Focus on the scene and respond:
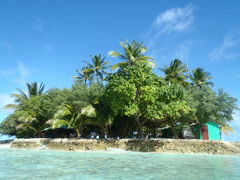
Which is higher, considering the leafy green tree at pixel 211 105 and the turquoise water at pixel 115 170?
the leafy green tree at pixel 211 105

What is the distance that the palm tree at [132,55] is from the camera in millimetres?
23047

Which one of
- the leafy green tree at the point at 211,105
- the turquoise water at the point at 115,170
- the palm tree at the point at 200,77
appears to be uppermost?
the palm tree at the point at 200,77

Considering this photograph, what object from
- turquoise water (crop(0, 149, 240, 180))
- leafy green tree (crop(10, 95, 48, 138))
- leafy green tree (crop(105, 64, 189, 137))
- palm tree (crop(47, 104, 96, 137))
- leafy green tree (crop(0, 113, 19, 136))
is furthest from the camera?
leafy green tree (crop(0, 113, 19, 136))

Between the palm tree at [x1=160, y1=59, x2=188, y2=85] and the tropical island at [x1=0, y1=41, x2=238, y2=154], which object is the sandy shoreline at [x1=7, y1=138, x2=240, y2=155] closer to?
the tropical island at [x1=0, y1=41, x2=238, y2=154]

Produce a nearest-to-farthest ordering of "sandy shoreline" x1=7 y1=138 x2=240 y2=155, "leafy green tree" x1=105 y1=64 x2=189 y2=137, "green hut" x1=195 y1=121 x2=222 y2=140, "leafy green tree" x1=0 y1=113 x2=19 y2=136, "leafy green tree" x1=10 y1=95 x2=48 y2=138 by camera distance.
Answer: "sandy shoreline" x1=7 y1=138 x2=240 y2=155, "leafy green tree" x1=105 y1=64 x2=189 y2=137, "green hut" x1=195 y1=121 x2=222 y2=140, "leafy green tree" x1=10 y1=95 x2=48 y2=138, "leafy green tree" x1=0 y1=113 x2=19 y2=136

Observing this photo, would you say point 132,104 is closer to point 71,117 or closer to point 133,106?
point 133,106

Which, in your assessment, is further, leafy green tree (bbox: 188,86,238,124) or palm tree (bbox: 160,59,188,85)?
palm tree (bbox: 160,59,188,85)

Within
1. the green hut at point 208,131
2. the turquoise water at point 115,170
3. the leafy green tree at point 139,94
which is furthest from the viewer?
the green hut at point 208,131

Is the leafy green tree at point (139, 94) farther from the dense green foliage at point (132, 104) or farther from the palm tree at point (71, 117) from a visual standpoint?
the palm tree at point (71, 117)

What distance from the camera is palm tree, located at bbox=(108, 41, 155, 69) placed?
23.0m

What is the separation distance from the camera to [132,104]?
52.0 ft

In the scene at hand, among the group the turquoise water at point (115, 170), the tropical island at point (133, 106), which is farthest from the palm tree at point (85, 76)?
the turquoise water at point (115, 170)

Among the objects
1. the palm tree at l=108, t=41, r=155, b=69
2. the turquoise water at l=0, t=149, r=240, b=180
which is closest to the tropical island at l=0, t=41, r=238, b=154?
the palm tree at l=108, t=41, r=155, b=69

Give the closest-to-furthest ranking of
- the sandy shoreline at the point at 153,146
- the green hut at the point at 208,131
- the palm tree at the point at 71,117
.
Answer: the sandy shoreline at the point at 153,146, the palm tree at the point at 71,117, the green hut at the point at 208,131
